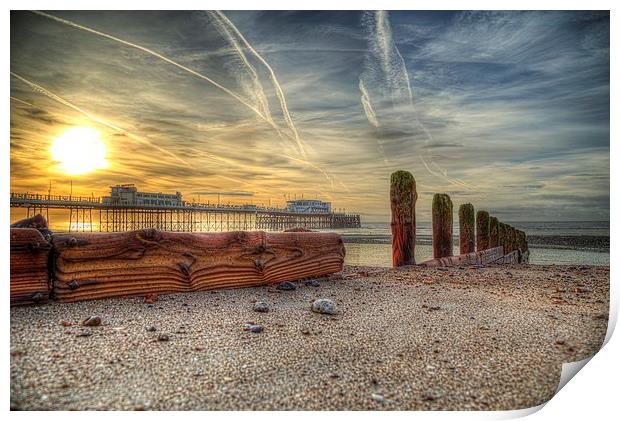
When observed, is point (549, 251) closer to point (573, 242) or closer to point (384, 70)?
point (573, 242)

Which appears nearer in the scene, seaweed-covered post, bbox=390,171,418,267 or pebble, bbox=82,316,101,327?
pebble, bbox=82,316,101,327

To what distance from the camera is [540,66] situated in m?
4.36

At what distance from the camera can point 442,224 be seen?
8.58 meters

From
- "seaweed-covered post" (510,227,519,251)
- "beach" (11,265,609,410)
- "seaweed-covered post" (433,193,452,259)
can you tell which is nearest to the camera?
"beach" (11,265,609,410)

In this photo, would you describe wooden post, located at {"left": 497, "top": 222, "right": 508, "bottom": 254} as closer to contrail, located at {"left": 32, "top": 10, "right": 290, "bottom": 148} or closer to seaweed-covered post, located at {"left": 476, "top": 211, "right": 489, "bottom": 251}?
seaweed-covered post, located at {"left": 476, "top": 211, "right": 489, "bottom": 251}

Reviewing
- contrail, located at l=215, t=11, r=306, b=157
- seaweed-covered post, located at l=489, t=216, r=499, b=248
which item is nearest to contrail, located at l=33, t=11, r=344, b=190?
contrail, located at l=215, t=11, r=306, b=157

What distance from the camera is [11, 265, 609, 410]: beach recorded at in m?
2.00

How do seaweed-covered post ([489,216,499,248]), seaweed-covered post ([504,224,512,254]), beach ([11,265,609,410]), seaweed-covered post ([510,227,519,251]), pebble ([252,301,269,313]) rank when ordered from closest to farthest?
1. beach ([11,265,609,410])
2. pebble ([252,301,269,313])
3. seaweed-covered post ([489,216,499,248])
4. seaweed-covered post ([504,224,512,254])
5. seaweed-covered post ([510,227,519,251])

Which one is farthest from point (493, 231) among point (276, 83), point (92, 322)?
point (92, 322)

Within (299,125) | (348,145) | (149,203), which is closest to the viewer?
(299,125)
